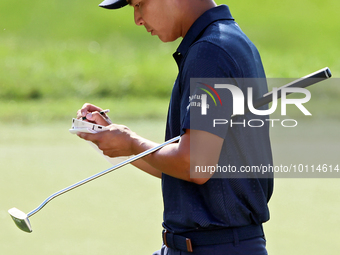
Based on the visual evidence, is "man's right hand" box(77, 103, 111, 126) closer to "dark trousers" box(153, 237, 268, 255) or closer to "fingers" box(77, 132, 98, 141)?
"fingers" box(77, 132, 98, 141)

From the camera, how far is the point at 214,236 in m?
1.55

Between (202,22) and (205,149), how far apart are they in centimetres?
43

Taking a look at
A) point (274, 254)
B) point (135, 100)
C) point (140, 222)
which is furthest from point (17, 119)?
point (274, 254)

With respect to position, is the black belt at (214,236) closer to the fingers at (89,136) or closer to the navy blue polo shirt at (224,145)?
the navy blue polo shirt at (224,145)

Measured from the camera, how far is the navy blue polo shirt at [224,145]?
144 cm

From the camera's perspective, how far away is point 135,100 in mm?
11305

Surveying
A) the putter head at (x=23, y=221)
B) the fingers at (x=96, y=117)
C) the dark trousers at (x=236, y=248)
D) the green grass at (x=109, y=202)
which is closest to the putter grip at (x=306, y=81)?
the dark trousers at (x=236, y=248)

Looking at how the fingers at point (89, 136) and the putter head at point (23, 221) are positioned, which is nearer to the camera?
the fingers at point (89, 136)

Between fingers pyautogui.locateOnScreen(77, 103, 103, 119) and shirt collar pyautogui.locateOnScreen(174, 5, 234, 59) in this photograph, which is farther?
fingers pyautogui.locateOnScreen(77, 103, 103, 119)

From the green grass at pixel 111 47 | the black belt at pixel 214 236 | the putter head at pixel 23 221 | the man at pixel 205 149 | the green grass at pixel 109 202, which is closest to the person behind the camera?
the man at pixel 205 149

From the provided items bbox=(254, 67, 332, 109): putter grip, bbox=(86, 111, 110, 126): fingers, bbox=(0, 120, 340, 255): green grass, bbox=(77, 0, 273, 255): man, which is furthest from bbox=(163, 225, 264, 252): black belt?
bbox=(0, 120, 340, 255): green grass

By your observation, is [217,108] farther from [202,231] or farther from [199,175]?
[202,231]

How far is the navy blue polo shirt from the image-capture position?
1439 millimetres

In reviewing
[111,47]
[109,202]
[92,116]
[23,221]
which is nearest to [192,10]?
[92,116]
